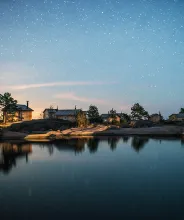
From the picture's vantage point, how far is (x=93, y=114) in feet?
351

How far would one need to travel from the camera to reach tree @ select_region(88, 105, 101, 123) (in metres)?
106

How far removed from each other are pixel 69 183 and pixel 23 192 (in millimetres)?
4441

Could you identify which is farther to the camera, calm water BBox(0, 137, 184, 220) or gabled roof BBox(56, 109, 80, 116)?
gabled roof BBox(56, 109, 80, 116)

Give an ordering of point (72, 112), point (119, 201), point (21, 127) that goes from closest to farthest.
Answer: point (119, 201) < point (21, 127) < point (72, 112)

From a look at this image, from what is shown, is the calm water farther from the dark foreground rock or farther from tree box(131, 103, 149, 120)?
tree box(131, 103, 149, 120)

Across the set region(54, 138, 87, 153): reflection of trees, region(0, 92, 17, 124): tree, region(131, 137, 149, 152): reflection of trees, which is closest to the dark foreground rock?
region(0, 92, 17, 124): tree

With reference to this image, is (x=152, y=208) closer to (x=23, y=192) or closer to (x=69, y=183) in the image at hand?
(x=69, y=183)

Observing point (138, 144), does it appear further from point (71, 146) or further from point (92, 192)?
point (92, 192)

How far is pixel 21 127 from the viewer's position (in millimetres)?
81188

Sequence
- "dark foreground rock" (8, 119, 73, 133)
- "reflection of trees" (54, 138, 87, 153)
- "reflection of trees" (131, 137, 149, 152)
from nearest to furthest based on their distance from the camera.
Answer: "reflection of trees" (54, 138, 87, 153)
"reflection of trees" (131, 137, 149, 152)
"dark foreground rock" (8, 119, 73, 133)

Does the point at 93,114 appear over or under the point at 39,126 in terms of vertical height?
over

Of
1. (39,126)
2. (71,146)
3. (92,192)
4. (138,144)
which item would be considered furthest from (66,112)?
(92,192)

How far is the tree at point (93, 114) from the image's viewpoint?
106m

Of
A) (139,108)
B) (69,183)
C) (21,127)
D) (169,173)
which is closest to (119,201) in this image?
(69,183)
